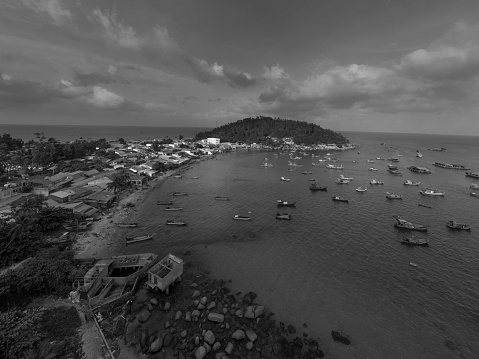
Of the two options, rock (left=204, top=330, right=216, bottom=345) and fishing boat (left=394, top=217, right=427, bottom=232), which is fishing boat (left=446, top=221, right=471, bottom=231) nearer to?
fishing boat (left=394, top=217, right=427, bottom=232)

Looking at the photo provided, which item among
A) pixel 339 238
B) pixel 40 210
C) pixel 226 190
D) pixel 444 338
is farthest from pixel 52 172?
pixel 444 338

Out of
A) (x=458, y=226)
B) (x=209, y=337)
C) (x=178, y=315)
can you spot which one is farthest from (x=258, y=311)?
(x=458, y=226)

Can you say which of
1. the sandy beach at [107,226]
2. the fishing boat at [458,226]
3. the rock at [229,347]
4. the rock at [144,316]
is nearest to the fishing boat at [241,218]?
the sandy beach at [107,226]

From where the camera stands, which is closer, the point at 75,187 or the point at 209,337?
the point at 209,337

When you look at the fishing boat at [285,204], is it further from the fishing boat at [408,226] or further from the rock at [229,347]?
the rock at [229,347]

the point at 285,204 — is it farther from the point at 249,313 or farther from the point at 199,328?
the point at 199,328

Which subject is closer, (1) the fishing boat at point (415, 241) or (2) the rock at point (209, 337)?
(2) the rock at point (209, 337)
